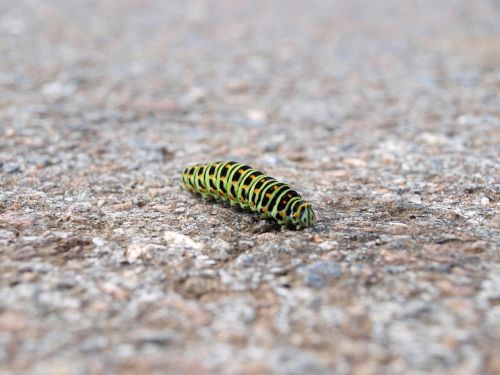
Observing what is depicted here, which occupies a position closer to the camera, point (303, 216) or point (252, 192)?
point (303, 216)

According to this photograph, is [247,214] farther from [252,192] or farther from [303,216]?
[303,216]

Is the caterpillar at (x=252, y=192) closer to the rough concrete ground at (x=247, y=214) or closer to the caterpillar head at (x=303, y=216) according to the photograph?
the caterpillar head at (x=303, y=216)

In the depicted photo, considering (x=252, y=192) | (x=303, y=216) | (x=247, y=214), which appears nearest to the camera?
(x=303, y=216)

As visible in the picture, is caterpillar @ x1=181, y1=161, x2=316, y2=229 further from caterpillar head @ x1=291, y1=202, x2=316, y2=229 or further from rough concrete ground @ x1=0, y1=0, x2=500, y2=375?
rough concrete ground @ x1=0, y1=0, x2=500, y2=375

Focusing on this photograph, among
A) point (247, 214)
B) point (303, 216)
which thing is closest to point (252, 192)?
point (247, 214)

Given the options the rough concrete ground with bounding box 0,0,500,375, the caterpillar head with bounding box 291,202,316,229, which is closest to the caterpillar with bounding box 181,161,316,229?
the caterpillar head with bounding box 291,202,316,229

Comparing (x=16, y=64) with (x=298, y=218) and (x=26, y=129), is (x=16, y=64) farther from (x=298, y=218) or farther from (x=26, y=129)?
(x=298, y=218)

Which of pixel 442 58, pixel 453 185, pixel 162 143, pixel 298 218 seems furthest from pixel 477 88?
pixel 298 218
